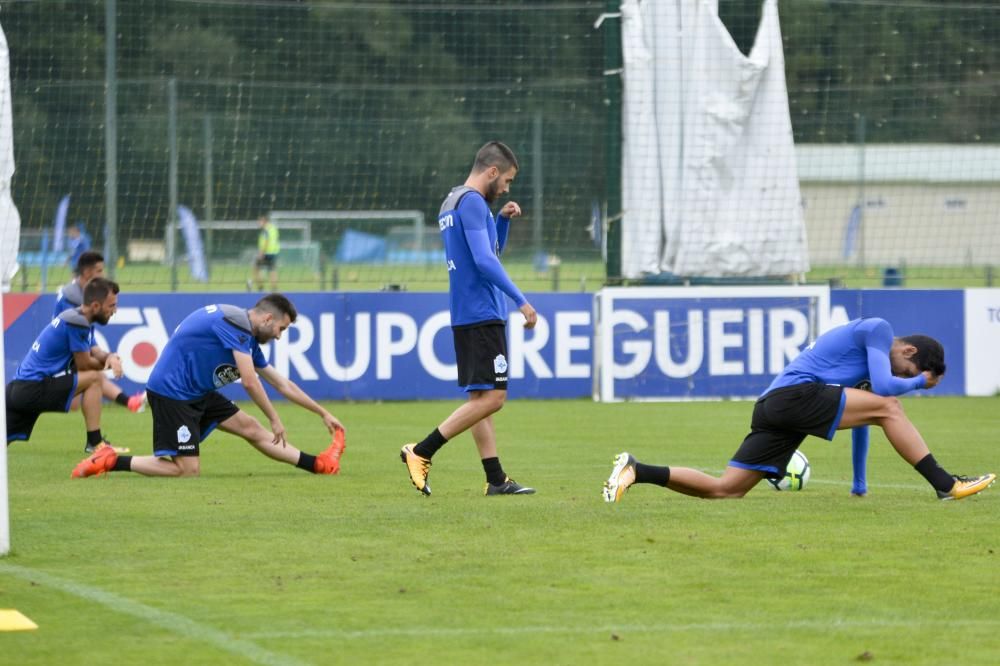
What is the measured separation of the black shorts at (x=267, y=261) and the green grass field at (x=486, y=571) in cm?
1823

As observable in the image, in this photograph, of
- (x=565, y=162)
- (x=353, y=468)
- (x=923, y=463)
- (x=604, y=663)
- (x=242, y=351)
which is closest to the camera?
(x=604, y=663)

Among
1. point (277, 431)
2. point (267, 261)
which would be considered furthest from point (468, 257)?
point (267, 261)

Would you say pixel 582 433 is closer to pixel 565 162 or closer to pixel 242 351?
pixel 242 351

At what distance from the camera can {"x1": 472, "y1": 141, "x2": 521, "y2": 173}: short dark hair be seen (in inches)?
384

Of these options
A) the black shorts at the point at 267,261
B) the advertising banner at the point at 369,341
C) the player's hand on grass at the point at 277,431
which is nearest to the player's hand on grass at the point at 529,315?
the player's hand on grass at the point at 277,431

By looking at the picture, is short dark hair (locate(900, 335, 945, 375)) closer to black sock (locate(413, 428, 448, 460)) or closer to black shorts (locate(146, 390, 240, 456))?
black sock (locate(413, 428, 448, 460))

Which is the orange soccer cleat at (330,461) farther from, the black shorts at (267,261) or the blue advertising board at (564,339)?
the black shorts at (267,261)

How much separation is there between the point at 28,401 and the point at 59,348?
501mm

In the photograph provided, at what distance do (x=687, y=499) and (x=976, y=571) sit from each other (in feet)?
8.58

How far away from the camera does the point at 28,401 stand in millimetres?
12414

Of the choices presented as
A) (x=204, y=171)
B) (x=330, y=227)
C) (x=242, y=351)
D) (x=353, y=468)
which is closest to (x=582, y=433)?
(x=353, y=468)

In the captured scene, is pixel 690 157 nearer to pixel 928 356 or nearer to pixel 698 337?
pixel 698 337

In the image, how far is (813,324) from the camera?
18.3 meters

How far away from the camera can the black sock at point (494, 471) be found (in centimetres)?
985
